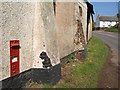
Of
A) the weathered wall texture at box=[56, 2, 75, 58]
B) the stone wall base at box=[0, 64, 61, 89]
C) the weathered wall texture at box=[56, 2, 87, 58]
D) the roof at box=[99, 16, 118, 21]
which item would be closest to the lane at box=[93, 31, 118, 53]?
the weathered wall texture at box=[56, 2, 87, 58]

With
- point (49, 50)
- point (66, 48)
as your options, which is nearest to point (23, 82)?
point (49, 50)

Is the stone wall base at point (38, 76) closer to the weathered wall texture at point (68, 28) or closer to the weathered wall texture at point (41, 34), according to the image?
the weathered wall texture at point (41, 34)

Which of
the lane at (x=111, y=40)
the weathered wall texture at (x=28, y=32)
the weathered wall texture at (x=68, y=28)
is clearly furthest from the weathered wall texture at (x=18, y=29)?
the lane at (x=111, y=40)

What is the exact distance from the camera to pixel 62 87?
9.39 meters

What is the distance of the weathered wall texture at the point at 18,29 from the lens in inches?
297

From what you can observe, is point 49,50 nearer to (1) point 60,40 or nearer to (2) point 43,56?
(2) point 43,56

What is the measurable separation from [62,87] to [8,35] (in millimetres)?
2595

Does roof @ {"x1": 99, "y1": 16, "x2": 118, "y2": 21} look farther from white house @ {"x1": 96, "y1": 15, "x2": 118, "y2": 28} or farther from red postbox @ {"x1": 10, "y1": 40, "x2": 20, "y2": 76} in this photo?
red postbox @ {"x1": 10, "y1": 40, "x2": 20, "y2": 76}

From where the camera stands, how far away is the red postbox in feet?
26.0

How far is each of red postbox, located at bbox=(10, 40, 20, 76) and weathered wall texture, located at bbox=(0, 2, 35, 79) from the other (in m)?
0.14

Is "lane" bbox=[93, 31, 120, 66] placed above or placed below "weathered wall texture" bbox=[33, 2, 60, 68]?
below

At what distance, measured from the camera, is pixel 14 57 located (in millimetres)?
8078

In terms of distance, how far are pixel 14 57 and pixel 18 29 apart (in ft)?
2.43

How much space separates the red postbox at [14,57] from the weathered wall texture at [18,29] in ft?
0.46
